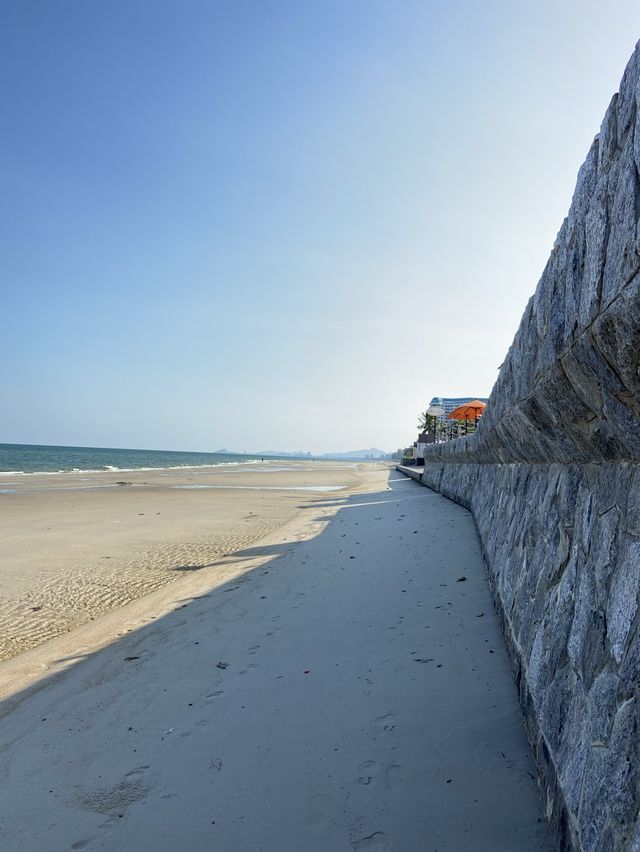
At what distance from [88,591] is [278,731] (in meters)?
4.78

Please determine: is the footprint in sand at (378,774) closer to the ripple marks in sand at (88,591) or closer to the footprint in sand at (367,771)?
the footprint in sand at (367,771)

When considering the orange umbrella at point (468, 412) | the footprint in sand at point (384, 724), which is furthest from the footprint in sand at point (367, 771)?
the orange umbrella at point (468, 412)

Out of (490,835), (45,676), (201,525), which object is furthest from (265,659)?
(201,525)

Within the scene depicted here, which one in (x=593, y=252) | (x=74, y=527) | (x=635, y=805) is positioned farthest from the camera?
(x=74, y=527)

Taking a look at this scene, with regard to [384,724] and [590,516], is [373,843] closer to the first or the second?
[384,724]

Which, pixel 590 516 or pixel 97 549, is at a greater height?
pixel 590 516

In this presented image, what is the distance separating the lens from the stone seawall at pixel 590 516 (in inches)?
63.6

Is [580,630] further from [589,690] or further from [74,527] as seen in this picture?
[74,527]

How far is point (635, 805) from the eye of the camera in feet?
4.62

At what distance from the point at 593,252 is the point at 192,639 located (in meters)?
4.44

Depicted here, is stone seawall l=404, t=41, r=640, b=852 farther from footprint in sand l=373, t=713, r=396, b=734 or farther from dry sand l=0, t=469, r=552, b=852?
footprint in sand l=373, t=713, r=396, b=734

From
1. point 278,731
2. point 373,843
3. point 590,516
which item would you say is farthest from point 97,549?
point 590,516

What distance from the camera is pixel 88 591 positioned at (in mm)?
6965

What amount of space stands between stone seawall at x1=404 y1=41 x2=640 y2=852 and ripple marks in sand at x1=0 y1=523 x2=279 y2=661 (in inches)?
181
